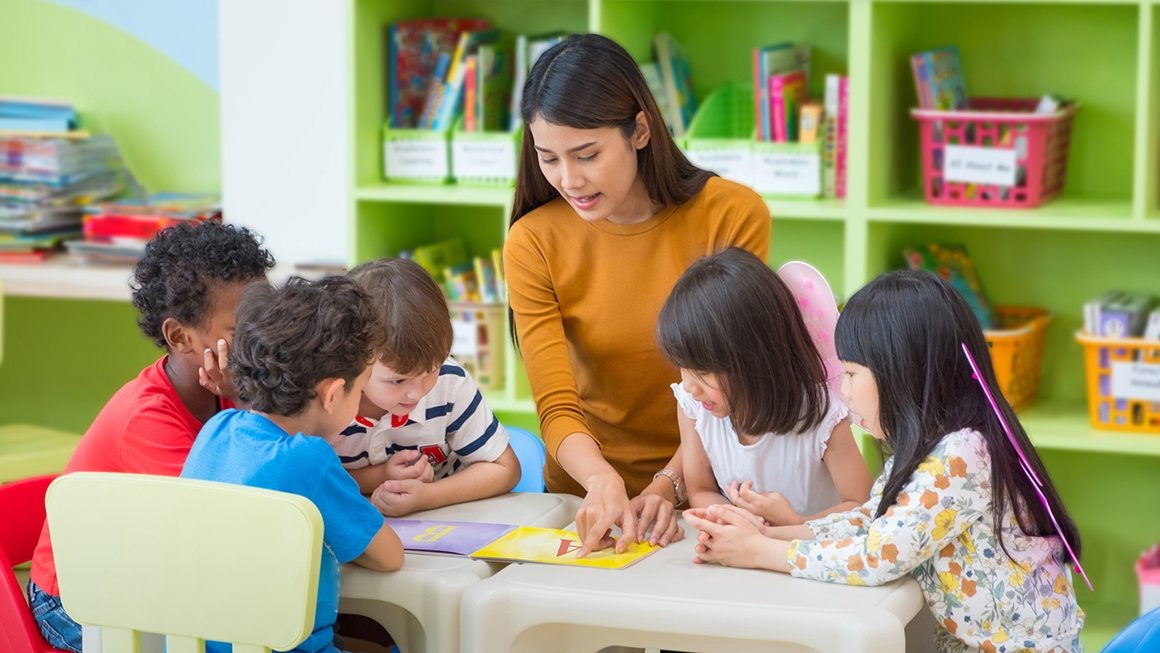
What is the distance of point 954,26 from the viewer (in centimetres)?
291

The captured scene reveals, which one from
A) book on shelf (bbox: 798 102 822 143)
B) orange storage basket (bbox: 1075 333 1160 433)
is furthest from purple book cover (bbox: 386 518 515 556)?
orange storage basket (bbox: 1075 333 1160 433)

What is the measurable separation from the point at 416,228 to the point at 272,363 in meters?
1.79

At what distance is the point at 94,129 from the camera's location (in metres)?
3.55

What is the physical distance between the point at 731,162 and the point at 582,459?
4.03ft

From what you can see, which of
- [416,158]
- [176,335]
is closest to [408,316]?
[176,335]

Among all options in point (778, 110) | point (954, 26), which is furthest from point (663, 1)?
point (954, 26)

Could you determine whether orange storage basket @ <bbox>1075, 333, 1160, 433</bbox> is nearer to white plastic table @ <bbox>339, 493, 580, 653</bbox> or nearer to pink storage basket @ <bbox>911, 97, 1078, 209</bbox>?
pink storage basket @ <bbox>911, 97, 1078, 209</bbox>

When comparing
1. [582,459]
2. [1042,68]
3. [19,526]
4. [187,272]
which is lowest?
[19,526]

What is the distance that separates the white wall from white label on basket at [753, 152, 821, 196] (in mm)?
980

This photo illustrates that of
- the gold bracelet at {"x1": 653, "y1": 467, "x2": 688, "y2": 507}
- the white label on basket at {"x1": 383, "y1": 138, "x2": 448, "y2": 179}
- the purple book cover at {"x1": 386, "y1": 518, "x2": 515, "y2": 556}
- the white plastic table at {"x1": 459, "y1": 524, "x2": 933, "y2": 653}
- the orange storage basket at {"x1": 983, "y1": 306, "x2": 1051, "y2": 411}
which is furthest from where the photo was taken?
the white label on basket at {"x1": 383, "y1": 138, "x2": 448, "y2": 179}

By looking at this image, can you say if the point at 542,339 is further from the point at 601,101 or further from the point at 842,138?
the point at 842,138

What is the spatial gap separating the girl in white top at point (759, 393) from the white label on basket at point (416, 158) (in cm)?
142

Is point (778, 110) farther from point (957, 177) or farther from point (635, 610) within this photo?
point (635, 610)

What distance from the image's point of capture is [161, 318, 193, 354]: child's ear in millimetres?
1694
